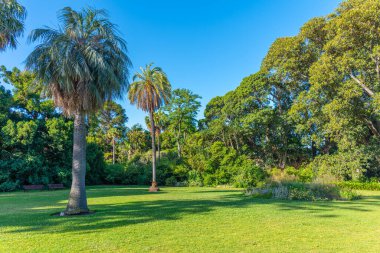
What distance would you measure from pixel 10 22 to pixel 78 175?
586 cm

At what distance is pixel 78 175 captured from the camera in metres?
10.2

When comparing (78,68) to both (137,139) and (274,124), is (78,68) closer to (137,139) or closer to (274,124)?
(274,124)

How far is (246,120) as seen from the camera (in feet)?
98.4

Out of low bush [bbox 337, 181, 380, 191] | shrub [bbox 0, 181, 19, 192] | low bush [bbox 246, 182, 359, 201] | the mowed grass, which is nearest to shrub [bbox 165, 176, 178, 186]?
shrub [bbox 0, 181, 19, 192]

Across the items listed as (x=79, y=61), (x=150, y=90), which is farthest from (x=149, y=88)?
(x=79, y=61)

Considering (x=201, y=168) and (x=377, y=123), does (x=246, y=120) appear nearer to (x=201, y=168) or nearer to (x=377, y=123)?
(x=201, y=168)

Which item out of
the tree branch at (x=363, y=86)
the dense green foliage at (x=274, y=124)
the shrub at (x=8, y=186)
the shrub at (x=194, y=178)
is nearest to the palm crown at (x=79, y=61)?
the dense green foliage at (x=274, y=124)

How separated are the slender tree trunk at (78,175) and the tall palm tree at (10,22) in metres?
3.37

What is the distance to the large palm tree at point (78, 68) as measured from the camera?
9734mm

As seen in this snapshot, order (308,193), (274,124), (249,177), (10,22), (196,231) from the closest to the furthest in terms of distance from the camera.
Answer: (196,231), (10,22), (308,193), (249,177), (274,124)

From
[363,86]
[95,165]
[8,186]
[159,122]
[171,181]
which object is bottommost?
[171,181]

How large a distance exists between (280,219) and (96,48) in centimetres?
886

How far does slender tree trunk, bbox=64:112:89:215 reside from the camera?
9.91 meters

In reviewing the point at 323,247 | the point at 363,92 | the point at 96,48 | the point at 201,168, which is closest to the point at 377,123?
the point at 363,92
